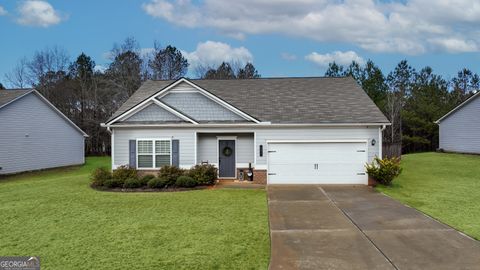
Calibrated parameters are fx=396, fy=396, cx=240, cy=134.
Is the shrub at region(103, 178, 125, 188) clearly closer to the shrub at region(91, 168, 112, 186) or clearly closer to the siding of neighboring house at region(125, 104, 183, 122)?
the shrub at region(91, 168, 112, 186)

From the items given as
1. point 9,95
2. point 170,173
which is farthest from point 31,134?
point 170,173

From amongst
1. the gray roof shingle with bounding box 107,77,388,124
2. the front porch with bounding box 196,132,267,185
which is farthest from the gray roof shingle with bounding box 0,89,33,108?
the front porch with bounding box 196,132,267,185

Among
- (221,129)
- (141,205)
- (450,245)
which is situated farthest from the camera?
(221,129)

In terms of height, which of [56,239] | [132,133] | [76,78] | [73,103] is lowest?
Answer: [56,239]

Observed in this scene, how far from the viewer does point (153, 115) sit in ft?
60.5

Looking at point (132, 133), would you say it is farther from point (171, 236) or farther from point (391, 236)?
point (391, 236)

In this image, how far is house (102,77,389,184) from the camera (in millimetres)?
17875

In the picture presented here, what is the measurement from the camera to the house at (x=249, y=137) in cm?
1788

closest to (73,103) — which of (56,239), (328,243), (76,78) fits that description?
(76,78)

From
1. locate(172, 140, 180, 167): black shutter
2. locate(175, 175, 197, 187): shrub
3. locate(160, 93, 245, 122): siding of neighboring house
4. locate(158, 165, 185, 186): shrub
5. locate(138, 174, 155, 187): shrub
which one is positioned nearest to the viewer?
locate(175, 175, 197, 187): shrub

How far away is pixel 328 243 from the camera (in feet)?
27.5

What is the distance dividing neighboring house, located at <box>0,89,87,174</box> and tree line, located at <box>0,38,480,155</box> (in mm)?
13027

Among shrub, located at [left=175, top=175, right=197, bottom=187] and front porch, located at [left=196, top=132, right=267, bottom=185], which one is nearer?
shrub, located at [left=175, top=175, right=197, bottom=187]

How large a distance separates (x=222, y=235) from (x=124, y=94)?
38158mm
